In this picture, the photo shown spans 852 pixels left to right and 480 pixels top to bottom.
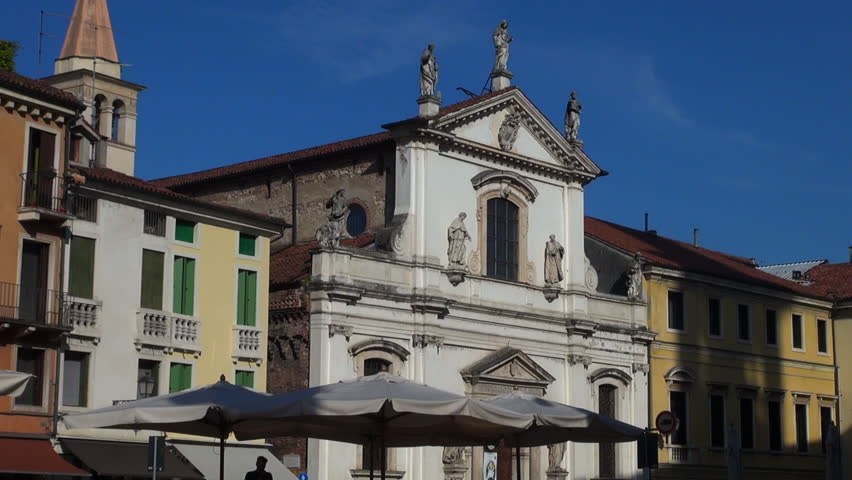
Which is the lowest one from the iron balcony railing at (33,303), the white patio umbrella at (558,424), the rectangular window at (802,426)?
the white patio umbrella at (558,424)

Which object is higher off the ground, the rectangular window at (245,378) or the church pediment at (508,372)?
the church pediment at (508,372)

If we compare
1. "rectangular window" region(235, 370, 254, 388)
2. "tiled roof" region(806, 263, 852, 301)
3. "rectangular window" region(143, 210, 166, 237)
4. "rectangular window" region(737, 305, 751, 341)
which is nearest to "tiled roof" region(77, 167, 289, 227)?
"rectangular window" region(143, 210, 166, 237)

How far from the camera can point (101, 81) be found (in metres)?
43.5

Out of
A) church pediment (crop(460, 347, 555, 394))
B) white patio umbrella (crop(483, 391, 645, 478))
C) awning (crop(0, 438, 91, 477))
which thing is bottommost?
awning (crop(0, 438, 91, 477))

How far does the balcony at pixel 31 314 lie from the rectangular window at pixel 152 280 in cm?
274

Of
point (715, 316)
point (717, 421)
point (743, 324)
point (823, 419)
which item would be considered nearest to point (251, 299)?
point (715, 316)

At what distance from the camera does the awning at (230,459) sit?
102 ft

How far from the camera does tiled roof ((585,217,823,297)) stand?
154 feet

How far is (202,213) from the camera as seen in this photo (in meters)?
32.5

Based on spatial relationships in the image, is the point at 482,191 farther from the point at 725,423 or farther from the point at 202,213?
the point at 725,423

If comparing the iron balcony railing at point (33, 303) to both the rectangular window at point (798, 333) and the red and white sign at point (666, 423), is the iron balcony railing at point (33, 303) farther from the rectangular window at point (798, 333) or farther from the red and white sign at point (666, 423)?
the rectangular window at point (798, 333)

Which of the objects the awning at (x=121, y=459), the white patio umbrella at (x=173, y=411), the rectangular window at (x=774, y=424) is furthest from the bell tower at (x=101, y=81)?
the rectangular window at (x=774, y=424)

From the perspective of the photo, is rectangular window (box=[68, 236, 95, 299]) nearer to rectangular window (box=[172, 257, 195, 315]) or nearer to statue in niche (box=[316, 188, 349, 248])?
rectangular window (box=[172, 257, 195, 315])

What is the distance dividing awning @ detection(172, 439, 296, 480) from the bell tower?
10.9m
